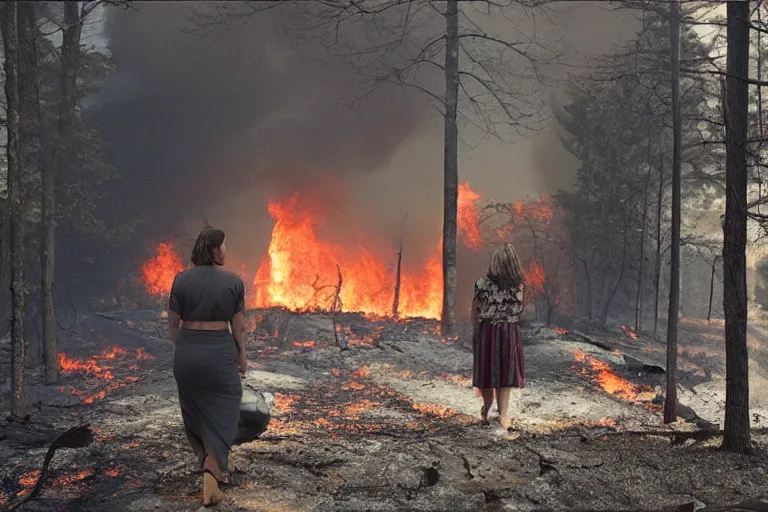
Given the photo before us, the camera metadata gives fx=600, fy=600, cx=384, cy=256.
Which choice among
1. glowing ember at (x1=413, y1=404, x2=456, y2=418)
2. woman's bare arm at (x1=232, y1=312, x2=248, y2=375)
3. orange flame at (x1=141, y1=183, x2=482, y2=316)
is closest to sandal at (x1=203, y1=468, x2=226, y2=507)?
woman's bare arm at (x1=232, y1=312, x2=248, y2=375)

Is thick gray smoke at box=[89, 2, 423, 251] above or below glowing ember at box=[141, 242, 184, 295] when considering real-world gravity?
above

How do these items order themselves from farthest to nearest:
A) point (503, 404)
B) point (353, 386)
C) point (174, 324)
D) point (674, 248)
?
1. point (353, 386)
2. point (674, 248)
3. point (503, 404)
4. point (174, 324)

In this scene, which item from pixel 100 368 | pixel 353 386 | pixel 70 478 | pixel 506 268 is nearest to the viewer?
pixel 70 478

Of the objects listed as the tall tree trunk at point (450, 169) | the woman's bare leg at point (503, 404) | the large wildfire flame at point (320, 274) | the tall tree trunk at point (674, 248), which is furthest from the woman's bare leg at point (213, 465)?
the large wildfire flame at point (320, 274)

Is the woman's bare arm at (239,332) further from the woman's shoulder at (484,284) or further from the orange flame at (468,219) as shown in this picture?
the orange flame at (468,219)

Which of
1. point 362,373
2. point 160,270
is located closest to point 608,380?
point 362,373

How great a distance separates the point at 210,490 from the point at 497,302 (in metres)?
3.71

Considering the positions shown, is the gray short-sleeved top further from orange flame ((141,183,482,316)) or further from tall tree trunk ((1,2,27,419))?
orange flame ((141,183,482,316))

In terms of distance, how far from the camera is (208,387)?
15.1ft

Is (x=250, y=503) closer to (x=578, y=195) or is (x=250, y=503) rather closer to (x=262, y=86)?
(x=578, y=195)

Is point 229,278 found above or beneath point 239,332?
above

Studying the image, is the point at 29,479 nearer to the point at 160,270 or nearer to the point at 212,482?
the point at 212,482

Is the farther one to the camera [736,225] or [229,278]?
[736,225]

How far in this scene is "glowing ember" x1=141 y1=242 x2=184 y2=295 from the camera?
90.0 ft
